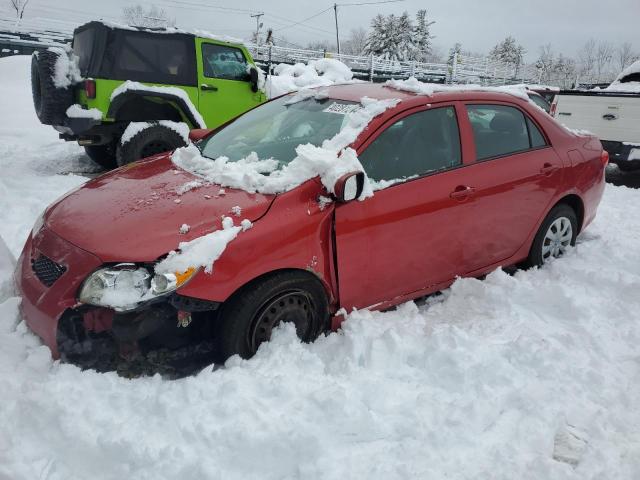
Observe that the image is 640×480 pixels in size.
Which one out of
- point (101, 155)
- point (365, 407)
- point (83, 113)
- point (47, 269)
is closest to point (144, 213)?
point (47, 269)

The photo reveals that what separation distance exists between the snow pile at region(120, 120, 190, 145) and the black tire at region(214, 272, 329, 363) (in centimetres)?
488

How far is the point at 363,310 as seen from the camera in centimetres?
321

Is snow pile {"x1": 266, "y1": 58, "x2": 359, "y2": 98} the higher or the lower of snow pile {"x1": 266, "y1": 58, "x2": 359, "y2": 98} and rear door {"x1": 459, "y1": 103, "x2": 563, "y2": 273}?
the higher

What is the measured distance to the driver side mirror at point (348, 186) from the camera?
9.25 ft

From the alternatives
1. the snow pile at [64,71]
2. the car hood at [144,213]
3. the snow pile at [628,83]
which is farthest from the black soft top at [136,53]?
the snow pile at [628,83]

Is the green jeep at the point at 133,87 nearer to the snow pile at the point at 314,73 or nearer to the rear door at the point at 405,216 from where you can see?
the rear door at the point at 405,216

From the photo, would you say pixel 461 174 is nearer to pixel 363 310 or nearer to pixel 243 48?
pixel 363 310

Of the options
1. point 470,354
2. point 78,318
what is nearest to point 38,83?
point 78,318

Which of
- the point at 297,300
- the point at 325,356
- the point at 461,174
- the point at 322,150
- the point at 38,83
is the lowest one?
the point at 325,356

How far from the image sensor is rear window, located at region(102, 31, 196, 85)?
6.91 m

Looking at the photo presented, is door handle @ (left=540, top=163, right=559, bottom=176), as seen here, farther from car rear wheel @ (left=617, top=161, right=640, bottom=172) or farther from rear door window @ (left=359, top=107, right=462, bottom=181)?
car rear wheel @ (left=617, top=161, right=640, bottom=172)

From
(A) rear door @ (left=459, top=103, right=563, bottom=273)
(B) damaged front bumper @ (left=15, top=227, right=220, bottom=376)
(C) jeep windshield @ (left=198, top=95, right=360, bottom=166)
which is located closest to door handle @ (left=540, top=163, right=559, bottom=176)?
(A) rear door @ (left=459, top=103, right=563, bottom=273)

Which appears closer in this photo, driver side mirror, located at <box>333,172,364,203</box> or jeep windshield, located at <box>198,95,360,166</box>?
driver side mirror, located at <box>333,172,364,203</box>

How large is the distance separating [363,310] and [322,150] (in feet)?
3.36
